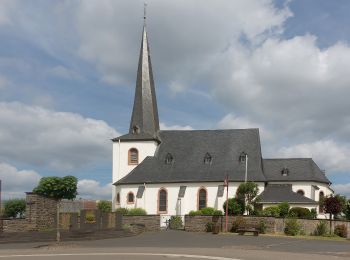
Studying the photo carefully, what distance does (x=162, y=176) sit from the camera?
200ft

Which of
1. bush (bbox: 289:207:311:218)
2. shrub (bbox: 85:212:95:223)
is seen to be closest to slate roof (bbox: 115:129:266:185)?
bush (bbox: 289:207:311:218)

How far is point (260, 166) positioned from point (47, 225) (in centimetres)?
3350

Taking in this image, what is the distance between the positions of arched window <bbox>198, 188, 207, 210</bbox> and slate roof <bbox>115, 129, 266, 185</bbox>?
1295 millimetres

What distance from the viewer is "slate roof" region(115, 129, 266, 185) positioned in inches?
2363

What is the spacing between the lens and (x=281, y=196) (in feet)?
177

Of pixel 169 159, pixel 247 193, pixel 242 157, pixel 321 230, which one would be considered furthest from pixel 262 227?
pixel 169 159

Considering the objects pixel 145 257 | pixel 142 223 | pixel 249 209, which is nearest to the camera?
pixel 145 257

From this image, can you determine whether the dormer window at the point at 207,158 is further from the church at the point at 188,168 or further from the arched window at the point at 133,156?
the arched window at the point at 133,156

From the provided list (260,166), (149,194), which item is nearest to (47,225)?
(149,194)

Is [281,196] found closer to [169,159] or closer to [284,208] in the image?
[284,208]

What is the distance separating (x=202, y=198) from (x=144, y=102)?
14851 mm

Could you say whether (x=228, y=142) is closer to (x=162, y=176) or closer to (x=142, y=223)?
(x=162, y=176)

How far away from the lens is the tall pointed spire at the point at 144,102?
64.4 meters

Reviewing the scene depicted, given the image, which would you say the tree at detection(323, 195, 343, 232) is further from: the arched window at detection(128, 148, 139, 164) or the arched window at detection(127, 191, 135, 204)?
the arched window at detection(128, 148, 139, 164)
